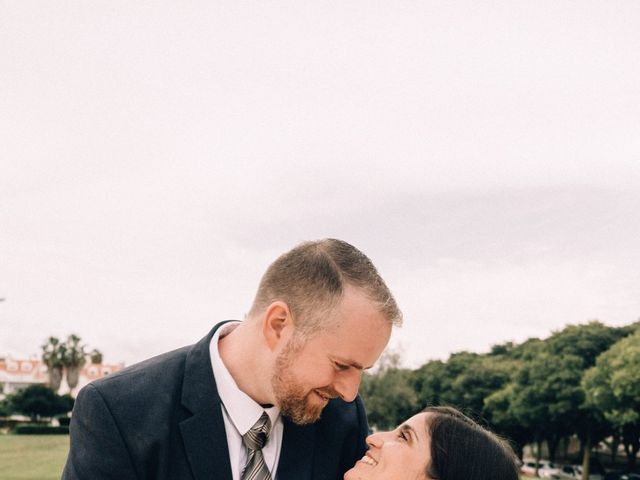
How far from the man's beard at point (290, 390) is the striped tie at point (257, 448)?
0.67ft

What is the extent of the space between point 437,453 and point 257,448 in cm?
105

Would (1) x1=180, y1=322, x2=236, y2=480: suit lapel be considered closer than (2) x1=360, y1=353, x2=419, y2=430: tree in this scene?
Yes

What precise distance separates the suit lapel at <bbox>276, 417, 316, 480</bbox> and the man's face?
316 millimetres

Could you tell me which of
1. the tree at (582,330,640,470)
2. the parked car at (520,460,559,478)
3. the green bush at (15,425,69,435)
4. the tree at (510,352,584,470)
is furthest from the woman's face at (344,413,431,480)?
the green bush at (15,425,69,435)

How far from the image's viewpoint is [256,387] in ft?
13.8

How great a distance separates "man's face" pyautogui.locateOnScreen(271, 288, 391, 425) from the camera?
12.9 ft

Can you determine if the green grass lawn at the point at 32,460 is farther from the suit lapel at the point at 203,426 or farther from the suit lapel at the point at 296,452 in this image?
the suit lapel at the point at 203,426

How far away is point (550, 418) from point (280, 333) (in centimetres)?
4936

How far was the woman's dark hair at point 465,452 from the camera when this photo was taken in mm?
4320

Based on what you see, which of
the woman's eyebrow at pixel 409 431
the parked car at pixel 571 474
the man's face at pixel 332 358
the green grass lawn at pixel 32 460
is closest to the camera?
the man's face at pixel 332 358

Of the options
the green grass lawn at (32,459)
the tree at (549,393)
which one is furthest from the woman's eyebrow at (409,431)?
the tree at (549,393)

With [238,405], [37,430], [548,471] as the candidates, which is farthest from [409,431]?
[37,430]

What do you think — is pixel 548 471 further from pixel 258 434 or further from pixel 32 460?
pixel 258 434

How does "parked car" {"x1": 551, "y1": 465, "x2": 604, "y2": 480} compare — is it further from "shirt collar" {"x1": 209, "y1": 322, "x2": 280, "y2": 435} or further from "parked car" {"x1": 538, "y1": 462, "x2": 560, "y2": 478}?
"shirt collar" {"x1": 209, "y1": 322, "x2": 280, "y2": 435}
